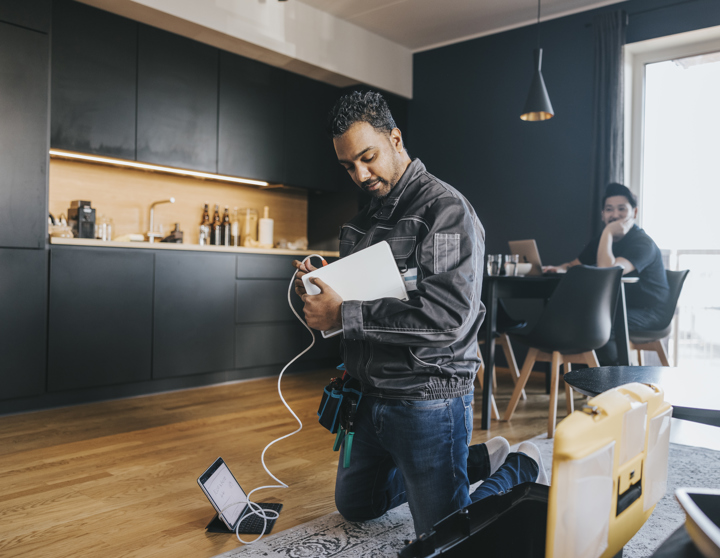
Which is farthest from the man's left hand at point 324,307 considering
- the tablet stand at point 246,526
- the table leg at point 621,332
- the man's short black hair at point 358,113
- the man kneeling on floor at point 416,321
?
the table leg at point 621,332

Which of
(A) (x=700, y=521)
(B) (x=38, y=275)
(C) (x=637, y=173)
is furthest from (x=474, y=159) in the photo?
(A) (x=700, y=521)

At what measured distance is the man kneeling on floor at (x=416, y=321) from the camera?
4.20ft

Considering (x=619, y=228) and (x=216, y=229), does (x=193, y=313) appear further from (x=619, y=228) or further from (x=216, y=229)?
(x=619, y=228)

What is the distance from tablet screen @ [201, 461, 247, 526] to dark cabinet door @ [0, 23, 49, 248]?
1891mm

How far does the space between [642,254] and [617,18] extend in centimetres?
178

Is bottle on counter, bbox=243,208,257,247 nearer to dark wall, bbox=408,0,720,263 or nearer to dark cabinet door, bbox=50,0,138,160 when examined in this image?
dark cabinet door, bbox=50,0,138,160

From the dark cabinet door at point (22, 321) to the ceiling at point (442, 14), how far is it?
8.58ft

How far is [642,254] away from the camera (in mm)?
3268

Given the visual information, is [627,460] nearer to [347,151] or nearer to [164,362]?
[347,151]

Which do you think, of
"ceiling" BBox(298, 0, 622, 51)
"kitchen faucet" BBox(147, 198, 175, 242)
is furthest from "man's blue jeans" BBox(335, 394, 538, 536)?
"ceiling" BBox(298, 0, 622, 51)

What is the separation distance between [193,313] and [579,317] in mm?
2234

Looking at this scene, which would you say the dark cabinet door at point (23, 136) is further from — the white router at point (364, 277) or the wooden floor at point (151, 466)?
the white router at point (364, 277)

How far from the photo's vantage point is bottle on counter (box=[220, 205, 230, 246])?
4414 mm

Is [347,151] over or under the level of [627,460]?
over
